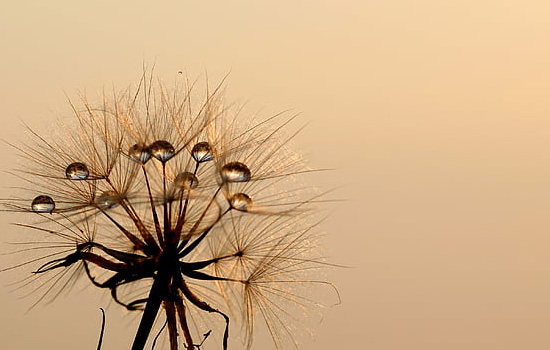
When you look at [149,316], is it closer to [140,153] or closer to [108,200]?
[108,200]

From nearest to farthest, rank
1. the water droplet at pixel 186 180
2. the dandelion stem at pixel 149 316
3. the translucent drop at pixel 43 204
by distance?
the dandelion stem at pixel 149 316 < the water droplet at pixel 186 180 < the translucent drop at pixel 43 204

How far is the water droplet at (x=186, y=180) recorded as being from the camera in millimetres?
2643

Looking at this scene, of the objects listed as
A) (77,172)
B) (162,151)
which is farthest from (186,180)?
(77,172)

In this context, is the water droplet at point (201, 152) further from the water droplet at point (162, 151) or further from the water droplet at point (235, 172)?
the water droplet at point (235, 172)

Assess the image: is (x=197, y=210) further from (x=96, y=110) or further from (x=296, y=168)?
(x=96, y=110)

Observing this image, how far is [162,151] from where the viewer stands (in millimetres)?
2707

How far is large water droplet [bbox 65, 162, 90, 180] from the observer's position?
2.79 metres

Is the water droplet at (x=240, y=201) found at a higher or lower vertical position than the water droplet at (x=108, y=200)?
lower

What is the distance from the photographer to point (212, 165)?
2809 millimetres

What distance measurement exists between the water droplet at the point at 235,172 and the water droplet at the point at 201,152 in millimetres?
281

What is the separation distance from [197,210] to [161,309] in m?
0.37

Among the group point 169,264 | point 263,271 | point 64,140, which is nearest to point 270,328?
point 263,271

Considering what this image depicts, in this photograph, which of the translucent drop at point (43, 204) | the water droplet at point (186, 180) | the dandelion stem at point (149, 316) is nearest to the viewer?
the dandelion stem at point (149, 316)

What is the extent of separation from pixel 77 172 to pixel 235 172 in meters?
0.58
